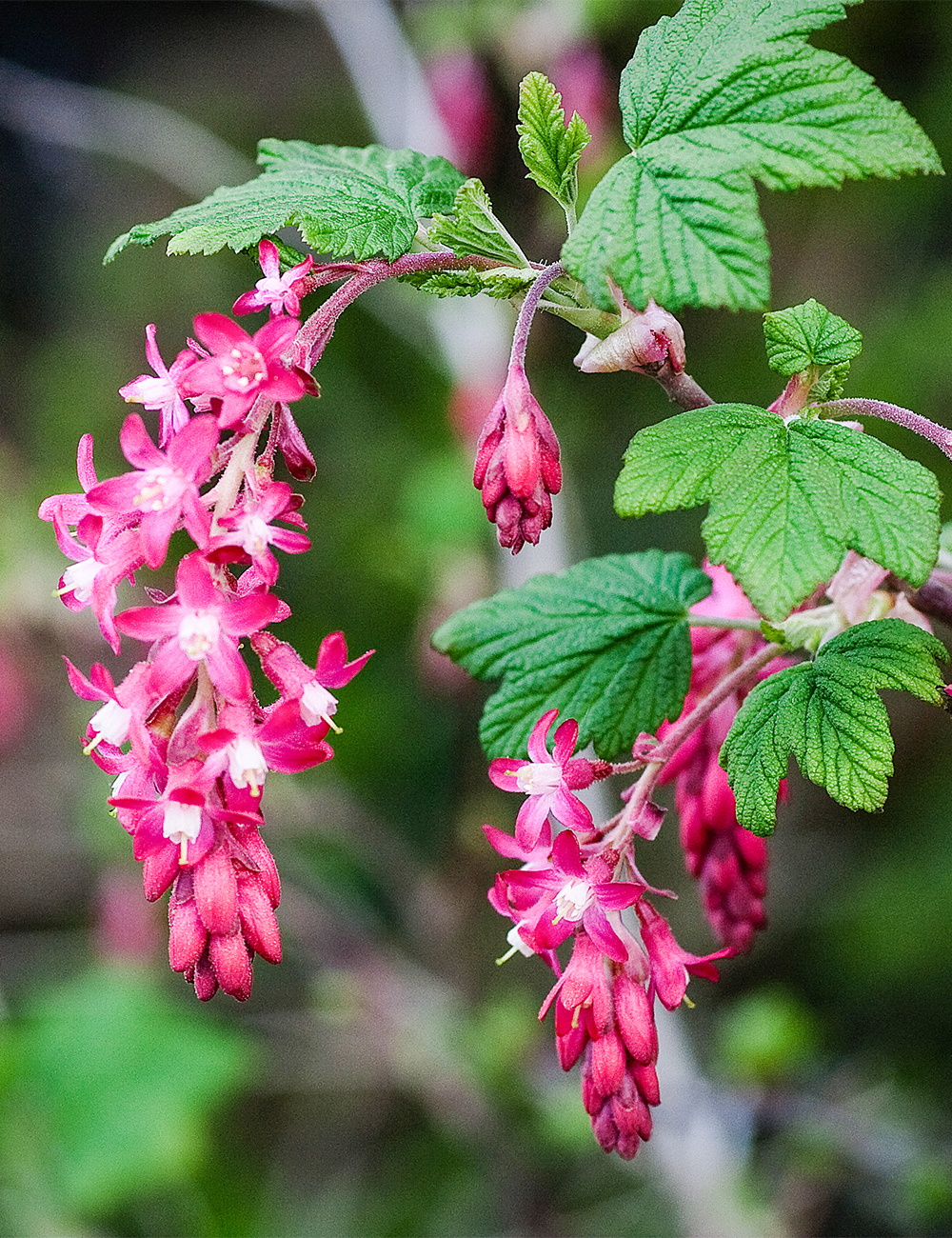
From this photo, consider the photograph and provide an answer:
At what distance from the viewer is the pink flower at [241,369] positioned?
2.03 feet

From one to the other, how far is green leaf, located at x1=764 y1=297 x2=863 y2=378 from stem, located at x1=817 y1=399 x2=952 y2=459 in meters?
0.03

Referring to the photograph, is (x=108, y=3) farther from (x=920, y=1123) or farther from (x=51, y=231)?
(x=920, y=1123)

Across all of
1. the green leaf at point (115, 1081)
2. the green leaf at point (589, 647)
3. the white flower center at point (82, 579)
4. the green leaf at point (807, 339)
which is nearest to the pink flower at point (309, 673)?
the white flower center at point (82, 579)

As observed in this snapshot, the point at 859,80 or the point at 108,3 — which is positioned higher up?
the point at 108,3

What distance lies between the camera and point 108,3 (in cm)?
446

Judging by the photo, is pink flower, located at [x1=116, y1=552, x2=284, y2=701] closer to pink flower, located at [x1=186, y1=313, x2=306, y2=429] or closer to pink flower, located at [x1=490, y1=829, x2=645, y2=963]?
pink flower, located at [x1=186, y1=313, x2=306, y2=429]

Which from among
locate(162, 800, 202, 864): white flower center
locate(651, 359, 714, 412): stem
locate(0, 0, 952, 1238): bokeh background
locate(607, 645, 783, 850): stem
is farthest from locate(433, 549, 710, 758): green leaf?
locate(0, 0, 952, 1238): bokeh background

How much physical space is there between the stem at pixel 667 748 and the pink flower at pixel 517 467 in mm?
168

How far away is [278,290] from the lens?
0.68 m

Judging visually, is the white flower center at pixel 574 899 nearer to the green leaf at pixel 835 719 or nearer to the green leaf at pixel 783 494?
the green leaf at pixel 835 719

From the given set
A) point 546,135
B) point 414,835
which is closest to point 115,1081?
point 414,835

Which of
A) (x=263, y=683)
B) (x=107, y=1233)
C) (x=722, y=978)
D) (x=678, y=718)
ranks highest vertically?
(x=678, y=718)

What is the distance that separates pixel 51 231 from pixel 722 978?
12.1 feet

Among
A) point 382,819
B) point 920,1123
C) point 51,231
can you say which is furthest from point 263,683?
point 51,231
